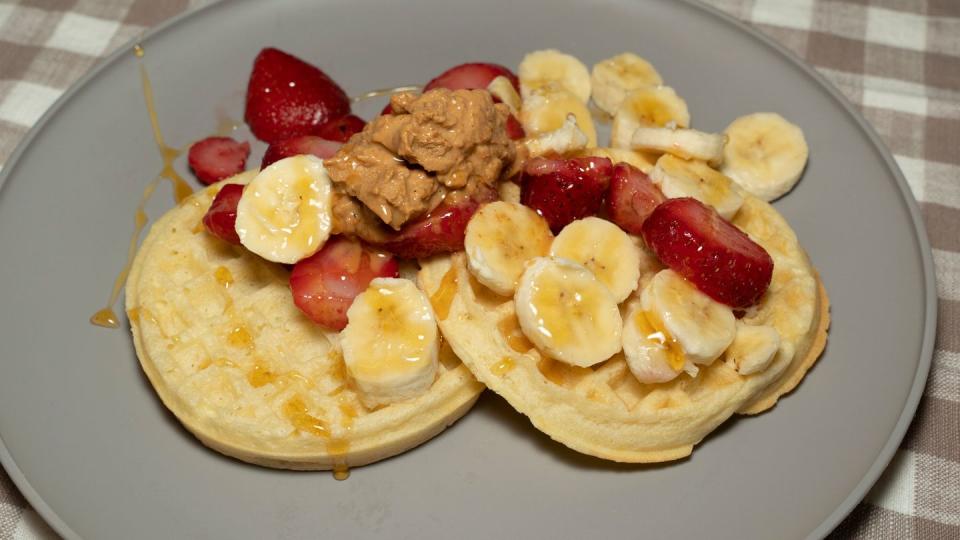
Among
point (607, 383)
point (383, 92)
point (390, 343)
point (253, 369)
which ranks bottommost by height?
point (607, 383)

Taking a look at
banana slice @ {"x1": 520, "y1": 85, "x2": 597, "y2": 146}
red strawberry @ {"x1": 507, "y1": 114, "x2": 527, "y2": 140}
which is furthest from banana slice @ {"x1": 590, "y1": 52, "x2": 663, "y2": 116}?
red strawberry @ {"x1": 507, "y1": 114, "x2": 527, "y2": 140}

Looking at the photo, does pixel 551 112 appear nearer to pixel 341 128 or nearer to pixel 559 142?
pixel 559 142

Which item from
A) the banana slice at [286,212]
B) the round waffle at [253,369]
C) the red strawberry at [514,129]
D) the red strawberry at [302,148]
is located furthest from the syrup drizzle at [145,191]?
the red strawberry at [514,129]

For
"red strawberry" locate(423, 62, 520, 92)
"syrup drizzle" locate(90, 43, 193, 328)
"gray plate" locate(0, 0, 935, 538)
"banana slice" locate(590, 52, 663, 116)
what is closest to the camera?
"gray plate" locate(0, 0, 935, 538)

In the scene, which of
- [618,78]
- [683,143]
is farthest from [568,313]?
[618,78]

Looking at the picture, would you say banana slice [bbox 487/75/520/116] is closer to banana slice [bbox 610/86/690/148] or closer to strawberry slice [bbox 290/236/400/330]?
banana slice [bbox 610/86/690/148]

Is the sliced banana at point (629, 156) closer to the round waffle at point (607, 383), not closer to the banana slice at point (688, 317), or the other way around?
the round waffle at point (607, 383)
